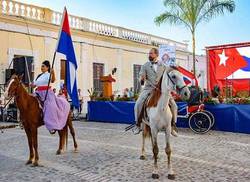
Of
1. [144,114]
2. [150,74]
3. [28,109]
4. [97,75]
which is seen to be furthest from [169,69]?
[97,75]

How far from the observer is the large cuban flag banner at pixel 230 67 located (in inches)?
722

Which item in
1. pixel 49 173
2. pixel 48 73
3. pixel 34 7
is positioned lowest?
pixel 49 173

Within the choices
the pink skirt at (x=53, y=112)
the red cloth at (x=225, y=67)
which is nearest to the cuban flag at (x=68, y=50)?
the pink skirt at (x=53, y=112)

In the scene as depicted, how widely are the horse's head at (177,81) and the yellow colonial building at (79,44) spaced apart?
10.7 m

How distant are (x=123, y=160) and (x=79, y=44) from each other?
14920mm

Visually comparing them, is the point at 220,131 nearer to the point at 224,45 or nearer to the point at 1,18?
the point at 224,45

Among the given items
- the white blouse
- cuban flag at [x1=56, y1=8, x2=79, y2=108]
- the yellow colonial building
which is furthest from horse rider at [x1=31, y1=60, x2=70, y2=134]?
the yellow colonial building

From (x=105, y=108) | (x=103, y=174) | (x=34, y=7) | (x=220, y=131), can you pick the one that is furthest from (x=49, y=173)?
(x=34, y=7)

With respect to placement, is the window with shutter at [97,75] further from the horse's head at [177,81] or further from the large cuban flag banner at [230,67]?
the horse's head at [177,81]

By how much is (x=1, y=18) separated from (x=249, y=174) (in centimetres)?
1463

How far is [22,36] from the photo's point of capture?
60.5 feet

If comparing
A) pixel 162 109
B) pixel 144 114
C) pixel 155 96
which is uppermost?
pixel 155 96

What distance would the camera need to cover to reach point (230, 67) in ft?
61.6

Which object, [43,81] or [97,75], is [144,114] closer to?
[43,81]
